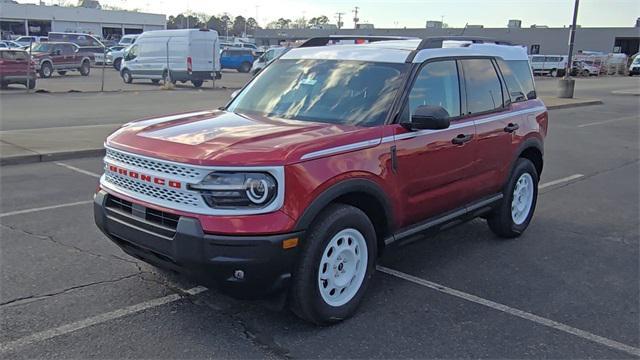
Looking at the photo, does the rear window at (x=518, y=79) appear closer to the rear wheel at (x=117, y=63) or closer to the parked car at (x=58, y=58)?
the parked car at (x=58, y=58)

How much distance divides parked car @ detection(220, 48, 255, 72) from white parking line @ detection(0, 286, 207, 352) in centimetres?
4086

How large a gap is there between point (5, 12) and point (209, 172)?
77.9 meters

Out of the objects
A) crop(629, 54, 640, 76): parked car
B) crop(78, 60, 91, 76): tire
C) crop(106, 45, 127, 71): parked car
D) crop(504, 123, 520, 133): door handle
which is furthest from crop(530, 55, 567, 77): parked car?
crop(504, 123, 520, 133): door handle

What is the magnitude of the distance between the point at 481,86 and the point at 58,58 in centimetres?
3063

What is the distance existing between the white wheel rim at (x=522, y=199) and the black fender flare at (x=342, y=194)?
2.32m

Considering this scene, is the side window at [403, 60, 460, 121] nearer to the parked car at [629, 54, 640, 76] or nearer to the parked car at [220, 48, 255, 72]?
the parked car at [220, 48, 255, 72]

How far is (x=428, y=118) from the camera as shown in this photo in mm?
4113

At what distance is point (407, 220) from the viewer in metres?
4.43

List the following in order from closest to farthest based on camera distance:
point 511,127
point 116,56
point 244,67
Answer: point 511,127
point 116,56
point 244,67

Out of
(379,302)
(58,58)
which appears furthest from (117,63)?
(379,302)

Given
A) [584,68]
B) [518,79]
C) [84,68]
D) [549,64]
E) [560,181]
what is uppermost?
[549,64]

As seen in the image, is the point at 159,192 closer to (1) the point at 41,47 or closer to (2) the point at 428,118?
(2) the point at 428,118

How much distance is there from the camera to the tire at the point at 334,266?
3.60 meters

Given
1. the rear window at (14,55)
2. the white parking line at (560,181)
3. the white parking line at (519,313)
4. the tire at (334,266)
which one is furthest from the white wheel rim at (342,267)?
the rear window at (14,55)
